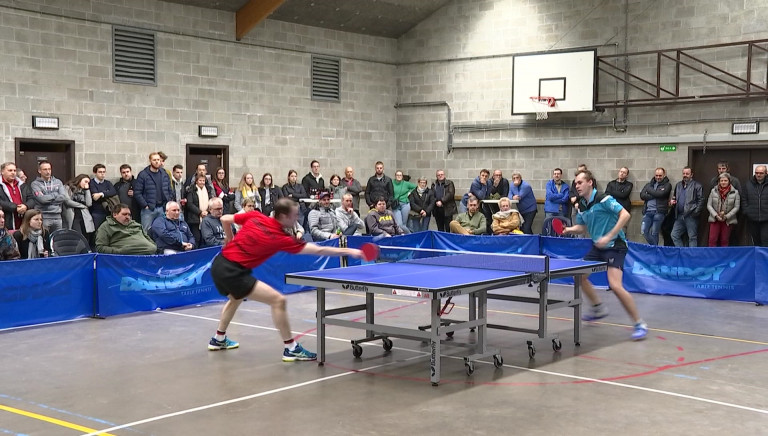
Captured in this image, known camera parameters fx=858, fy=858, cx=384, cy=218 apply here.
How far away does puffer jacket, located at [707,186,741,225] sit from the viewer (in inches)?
668

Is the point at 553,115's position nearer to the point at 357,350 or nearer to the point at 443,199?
the point at 443,199

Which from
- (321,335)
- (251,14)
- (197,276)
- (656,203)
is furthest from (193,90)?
(321,335)

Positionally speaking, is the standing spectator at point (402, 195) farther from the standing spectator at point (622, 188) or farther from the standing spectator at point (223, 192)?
the standing spectator at point (622, 188)

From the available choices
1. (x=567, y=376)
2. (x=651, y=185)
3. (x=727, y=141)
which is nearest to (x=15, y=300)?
(x=567, y=376)

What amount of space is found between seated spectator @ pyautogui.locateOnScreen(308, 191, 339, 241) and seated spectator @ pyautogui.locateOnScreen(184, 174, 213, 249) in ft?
7.48

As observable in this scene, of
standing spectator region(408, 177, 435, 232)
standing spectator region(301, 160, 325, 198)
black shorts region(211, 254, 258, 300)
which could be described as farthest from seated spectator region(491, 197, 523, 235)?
black shorts region(211, 254, 258, 300)

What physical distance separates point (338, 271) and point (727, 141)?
12.3m

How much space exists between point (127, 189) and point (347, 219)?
13.9 feet

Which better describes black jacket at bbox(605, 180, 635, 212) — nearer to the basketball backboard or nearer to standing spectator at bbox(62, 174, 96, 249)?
the basketball backboard

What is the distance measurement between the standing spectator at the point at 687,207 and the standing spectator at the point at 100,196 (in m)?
11.3

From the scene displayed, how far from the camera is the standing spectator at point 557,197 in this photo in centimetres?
1942

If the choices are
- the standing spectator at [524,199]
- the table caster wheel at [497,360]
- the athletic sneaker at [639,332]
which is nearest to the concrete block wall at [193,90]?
the standing spectator at [524,199]

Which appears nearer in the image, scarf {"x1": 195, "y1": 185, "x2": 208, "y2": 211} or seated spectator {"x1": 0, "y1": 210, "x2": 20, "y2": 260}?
seated spectator {"x1": 0, "y1": 210, "x2": 20, "y2": 260}

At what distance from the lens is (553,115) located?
20641 millimetres
